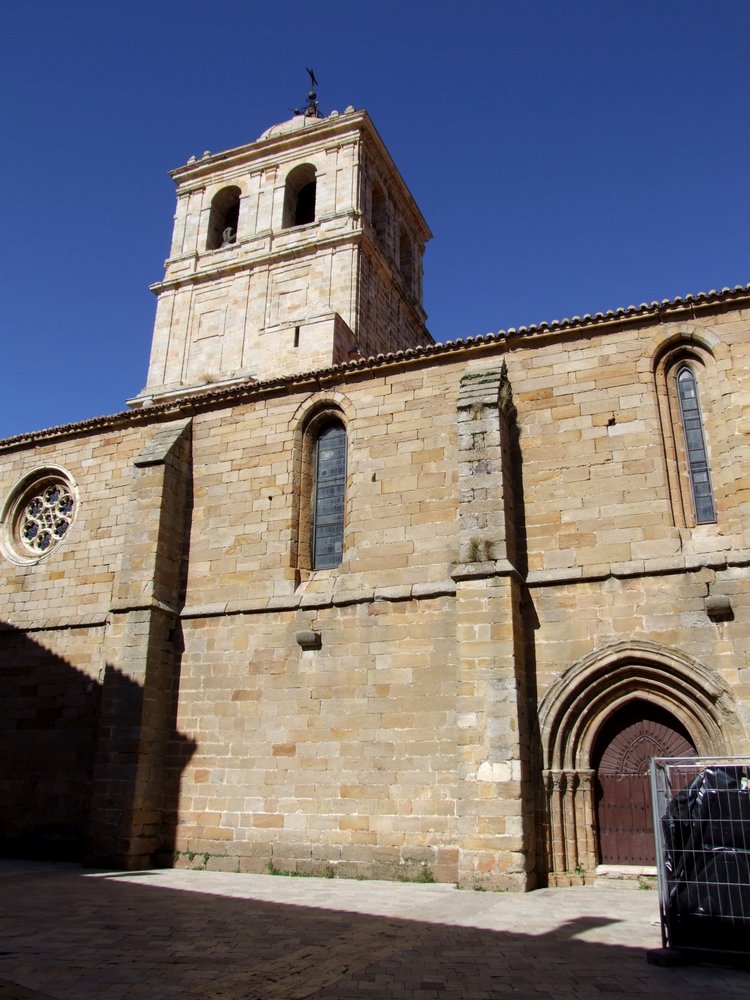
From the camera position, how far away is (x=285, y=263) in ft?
73.8

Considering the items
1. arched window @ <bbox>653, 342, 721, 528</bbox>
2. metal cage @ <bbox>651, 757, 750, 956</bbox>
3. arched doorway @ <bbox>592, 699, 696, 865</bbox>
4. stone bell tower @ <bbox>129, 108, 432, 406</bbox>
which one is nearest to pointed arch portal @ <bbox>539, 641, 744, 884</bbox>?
arched doorway @ <bbox>592, 699, 696, 865</bbox>

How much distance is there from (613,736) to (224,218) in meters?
21.5

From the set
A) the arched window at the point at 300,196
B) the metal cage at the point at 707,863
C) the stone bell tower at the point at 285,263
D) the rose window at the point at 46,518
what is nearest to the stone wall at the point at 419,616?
the rose window at the point at 46,518

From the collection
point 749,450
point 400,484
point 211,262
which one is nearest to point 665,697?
point 749,450

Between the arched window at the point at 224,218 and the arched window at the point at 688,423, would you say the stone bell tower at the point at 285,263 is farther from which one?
the arched window at the point at 688,423

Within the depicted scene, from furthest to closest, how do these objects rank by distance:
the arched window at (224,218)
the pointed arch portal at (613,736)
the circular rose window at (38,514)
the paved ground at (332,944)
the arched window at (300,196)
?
1. the arched window at (224,218)
2. the arched window at (300,196)
3. the circular rose window at (38,514)
4. the pointed arch portal at (613,736)
5. the paved ground at (332,944)

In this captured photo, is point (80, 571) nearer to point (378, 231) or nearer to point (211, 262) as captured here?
point (211, 262)

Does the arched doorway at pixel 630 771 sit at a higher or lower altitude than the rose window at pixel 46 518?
lower

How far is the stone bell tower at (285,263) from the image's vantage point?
2119cm

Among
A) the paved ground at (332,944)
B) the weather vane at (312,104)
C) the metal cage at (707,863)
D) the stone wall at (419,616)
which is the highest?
the weather vane at (312,104)

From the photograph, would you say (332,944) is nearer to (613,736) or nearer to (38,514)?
(613,736)

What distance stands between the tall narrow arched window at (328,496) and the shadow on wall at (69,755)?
3.17 metres

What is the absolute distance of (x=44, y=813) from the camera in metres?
12.2

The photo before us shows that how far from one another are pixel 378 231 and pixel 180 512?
15.4 m
